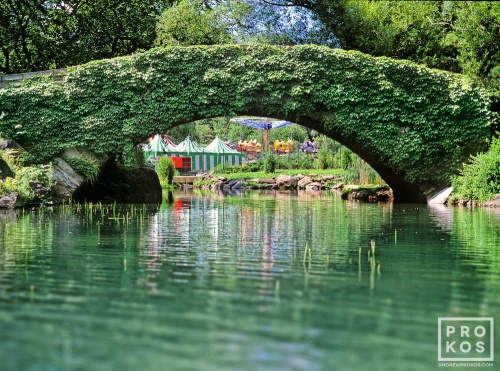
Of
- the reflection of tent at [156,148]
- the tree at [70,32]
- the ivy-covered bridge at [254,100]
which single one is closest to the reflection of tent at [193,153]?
the reflection of tent at [156,148]

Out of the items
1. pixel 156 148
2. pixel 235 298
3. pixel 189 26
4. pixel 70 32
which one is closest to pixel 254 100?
pixel 189 26

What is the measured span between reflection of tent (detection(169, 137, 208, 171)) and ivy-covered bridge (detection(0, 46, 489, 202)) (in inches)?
887

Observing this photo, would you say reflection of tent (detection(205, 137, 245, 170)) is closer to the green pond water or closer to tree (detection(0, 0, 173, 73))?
tree (detection(0, 0, 173, 73))

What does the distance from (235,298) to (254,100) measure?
14.3 meters

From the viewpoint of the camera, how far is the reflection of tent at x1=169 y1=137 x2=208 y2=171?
42.2 metres

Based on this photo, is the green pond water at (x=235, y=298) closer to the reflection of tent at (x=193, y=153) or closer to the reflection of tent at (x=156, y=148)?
the reflection of tent at (x=156, y=148)

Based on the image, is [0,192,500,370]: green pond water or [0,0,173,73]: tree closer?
[0,192,500,370]: green pond water

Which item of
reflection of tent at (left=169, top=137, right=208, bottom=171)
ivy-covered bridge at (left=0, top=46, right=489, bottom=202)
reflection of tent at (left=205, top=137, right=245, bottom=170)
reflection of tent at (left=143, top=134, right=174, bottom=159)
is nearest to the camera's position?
ivy-covered bridge at (left=0, top=46, right=489, bottom=202)

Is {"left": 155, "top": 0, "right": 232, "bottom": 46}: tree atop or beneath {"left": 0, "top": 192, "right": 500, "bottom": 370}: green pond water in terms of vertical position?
atop

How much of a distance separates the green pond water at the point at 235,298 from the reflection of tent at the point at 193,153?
31729 mm

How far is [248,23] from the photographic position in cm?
2934

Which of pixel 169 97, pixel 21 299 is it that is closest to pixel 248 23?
pixel 169 97

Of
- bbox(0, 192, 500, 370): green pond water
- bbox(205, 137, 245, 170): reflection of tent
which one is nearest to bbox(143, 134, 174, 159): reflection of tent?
bbox(205, 137, 245, 170): reflection of tent

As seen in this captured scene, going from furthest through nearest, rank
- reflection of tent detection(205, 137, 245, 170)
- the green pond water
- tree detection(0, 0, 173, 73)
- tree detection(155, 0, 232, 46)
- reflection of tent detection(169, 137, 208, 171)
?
reflection of tent detection(205, 137, 245, 170), reflection of tent detection(169, 137, 208, 171), tree detection(0, 0, 173, 73), tree detection(155, 0, 232, 46), the green pond water
